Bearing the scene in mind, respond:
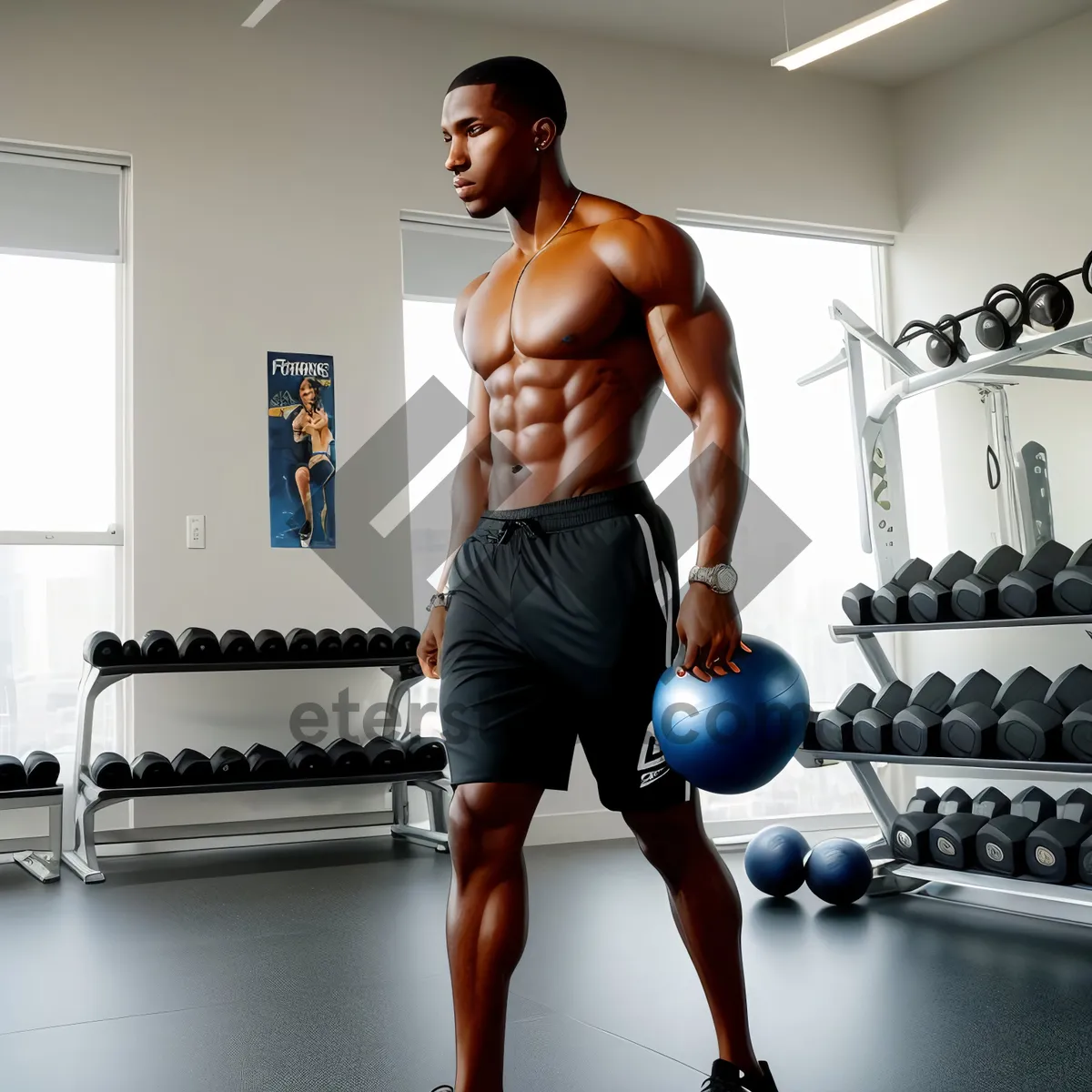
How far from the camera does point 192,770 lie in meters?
3.99

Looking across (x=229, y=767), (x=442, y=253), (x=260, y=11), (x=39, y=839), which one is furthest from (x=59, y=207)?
(x=39, y=839)

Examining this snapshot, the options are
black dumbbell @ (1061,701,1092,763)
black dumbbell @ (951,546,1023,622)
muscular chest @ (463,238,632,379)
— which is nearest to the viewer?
muscular chest @ (463,238,632,379)

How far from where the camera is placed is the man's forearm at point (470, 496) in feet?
6.19

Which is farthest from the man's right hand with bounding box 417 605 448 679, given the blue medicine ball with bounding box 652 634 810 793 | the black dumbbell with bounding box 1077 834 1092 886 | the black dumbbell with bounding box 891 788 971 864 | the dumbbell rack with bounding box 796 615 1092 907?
the black dumbbell with bounding box 891 788 971 864

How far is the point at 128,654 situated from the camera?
157 inches

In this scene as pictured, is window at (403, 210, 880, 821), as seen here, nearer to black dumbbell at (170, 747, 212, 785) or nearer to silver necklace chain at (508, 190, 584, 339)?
black dumbbell at (170, 747, 212, 785)

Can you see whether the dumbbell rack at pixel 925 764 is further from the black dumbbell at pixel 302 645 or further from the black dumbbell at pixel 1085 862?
the black dumbbell at pixel 302 645

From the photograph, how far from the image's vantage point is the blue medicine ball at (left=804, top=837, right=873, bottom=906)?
3.25 m

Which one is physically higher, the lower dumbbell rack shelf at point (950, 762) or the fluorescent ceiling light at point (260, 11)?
the fluorescent ceiling light at point (260, 11)

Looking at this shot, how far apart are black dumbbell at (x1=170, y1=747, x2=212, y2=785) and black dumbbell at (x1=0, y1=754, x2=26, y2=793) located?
450mm

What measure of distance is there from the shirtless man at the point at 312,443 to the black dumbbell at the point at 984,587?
2411mm

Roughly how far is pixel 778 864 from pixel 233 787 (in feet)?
5.87

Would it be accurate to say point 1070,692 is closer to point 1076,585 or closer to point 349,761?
point 1076,585

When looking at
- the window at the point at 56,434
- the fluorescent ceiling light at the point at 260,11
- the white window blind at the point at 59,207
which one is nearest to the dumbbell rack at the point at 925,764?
the window at the point at 56,434
